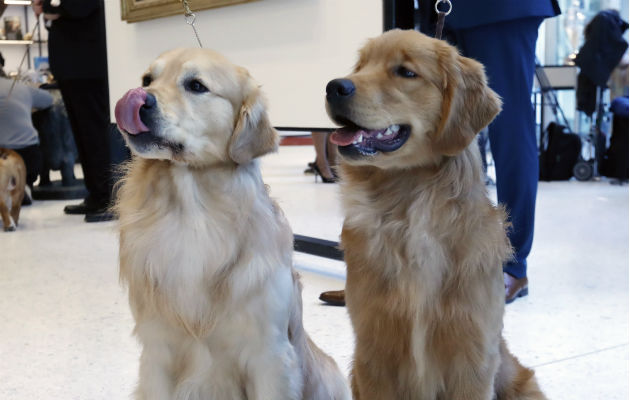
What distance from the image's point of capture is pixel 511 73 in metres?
2.55

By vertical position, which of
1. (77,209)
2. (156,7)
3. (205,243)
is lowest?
(77,209)

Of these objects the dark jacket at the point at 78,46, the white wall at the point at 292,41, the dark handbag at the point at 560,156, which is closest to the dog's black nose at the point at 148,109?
the white wall at the point at 292,41

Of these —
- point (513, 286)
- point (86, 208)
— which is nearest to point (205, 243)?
point (513, 286)

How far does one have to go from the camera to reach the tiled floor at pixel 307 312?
2201 mm

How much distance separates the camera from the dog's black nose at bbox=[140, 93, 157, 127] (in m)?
1.55

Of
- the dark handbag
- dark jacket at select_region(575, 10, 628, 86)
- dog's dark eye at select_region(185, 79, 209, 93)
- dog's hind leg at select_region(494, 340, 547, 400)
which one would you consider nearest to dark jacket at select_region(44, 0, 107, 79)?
dog's dark eye at select_region(185, 79, 209, 93)

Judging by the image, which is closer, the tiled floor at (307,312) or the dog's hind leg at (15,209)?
the tiled floor at (307,312)

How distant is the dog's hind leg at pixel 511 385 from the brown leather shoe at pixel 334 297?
45.6 inches

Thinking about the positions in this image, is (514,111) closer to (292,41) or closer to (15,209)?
(292,41)

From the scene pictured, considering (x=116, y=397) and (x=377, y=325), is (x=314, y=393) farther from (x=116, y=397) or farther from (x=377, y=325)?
(x=116, y=397)

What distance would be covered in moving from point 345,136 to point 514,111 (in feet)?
4.13

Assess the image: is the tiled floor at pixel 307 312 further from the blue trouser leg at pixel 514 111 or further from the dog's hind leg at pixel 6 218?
the blue trouser leg at pixel 514 111

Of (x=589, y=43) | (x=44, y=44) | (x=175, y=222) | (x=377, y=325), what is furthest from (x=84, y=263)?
(x=44, y=44)

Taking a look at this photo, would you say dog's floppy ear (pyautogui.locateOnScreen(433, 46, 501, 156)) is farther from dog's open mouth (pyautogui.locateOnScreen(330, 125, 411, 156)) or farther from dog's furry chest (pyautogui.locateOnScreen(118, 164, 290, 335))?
dog's furry chest (pyautogui.locateOnScreen(118, 164, 290, 335))
